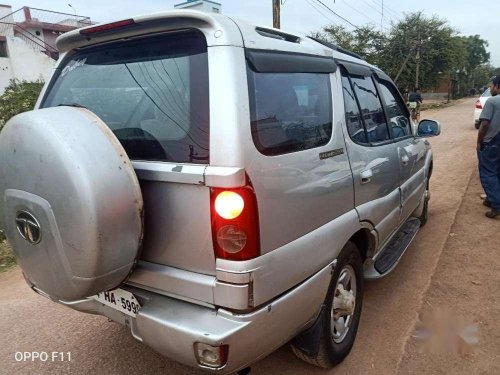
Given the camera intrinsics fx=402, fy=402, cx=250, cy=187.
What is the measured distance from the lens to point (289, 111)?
206 centimetres

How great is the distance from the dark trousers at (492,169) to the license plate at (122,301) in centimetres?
483

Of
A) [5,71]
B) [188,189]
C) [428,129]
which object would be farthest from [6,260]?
[5,71]

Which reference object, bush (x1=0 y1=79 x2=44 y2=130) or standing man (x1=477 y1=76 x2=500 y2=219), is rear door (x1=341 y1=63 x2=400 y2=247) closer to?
standing man (x1=477 y1=76 x2=500 y2=219)

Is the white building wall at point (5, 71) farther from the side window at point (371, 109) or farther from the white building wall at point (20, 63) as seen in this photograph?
the side window at point (371, 109)

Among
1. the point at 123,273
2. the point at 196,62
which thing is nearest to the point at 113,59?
the point at 196,62

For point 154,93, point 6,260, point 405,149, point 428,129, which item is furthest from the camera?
point 6,260

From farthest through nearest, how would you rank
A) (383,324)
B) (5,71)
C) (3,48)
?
(3,48) < (5,71) < (383,324)

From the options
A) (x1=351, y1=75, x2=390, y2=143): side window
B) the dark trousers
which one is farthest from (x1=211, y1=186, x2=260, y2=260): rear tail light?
the dark trousers

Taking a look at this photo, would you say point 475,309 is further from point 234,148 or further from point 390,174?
point 234,148

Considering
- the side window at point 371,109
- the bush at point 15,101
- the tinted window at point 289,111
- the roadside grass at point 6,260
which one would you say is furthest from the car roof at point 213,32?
the bush at point 15,101

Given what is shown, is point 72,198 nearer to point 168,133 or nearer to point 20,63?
point 168,133

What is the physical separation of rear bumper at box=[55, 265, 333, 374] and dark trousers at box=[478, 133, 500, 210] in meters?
4.17

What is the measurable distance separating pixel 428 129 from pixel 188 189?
328 cm

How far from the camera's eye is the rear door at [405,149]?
11.5ft
